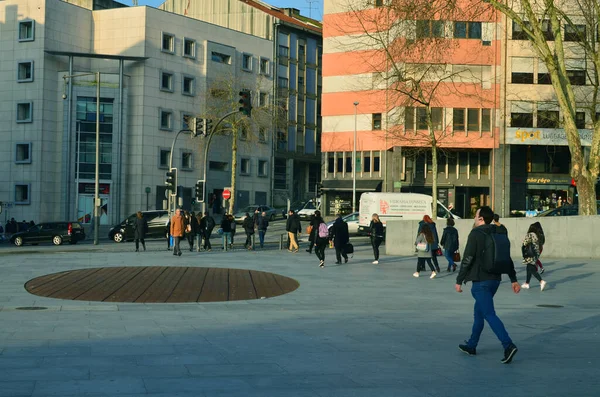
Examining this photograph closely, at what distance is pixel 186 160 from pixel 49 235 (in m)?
23.5

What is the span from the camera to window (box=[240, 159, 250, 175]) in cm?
7256

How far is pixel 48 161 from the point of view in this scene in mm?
59000

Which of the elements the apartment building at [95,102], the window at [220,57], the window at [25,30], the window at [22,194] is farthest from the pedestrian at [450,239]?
the window at [220,57]

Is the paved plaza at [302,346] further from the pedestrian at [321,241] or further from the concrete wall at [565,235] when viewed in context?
the concrete wall at [565,235]

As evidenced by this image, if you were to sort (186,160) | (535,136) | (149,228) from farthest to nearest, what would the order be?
(186,160) < (535,136) < (149,228)

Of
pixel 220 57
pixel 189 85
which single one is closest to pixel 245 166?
pixel 189 85

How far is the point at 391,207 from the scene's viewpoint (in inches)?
1657

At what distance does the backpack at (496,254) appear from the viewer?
366 inches

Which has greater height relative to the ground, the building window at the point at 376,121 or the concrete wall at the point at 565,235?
the building window at the point at 376,121

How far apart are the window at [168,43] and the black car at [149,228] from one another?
23781mm

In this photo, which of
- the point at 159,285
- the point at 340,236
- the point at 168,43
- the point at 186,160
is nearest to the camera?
the point at 159,285

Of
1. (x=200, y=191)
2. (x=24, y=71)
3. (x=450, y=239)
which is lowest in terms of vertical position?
(x=450, y=239)

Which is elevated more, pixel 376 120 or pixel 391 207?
pixel 376 120

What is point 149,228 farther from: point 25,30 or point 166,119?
point 25,30
